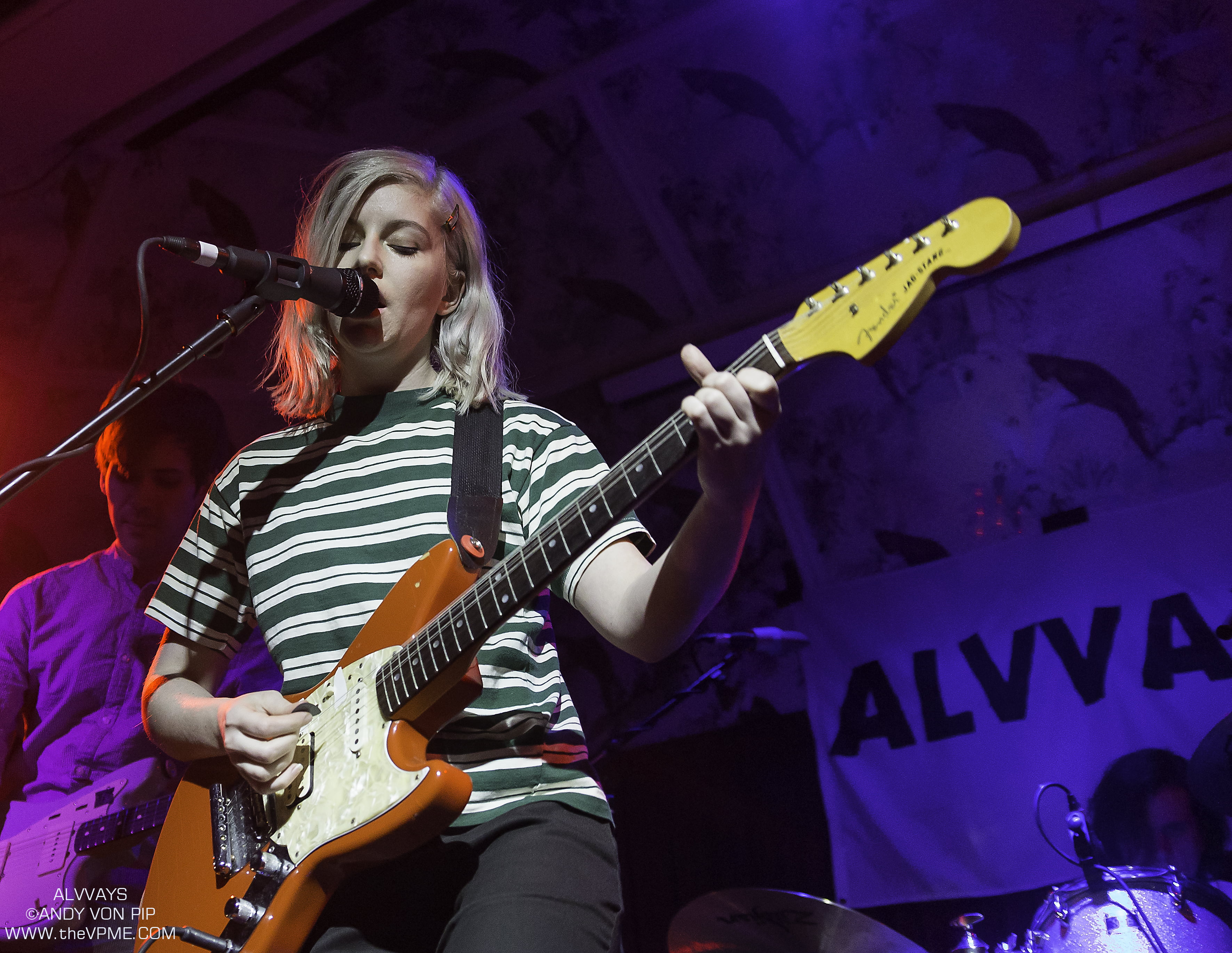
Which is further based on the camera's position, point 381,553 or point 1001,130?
point 1001,130

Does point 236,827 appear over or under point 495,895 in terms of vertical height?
over

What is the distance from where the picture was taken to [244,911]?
145 centimetres

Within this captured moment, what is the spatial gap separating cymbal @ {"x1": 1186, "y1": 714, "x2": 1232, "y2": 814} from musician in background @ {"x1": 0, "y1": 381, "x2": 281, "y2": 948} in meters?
3.20

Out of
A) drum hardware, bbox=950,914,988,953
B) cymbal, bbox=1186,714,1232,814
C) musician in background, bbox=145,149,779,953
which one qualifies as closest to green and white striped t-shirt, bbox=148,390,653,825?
musician in background, bbox=145,149,779,953

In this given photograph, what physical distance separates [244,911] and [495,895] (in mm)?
426

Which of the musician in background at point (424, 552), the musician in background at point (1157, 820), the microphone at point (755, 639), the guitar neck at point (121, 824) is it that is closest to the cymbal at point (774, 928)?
the microphone at point (755, 639)

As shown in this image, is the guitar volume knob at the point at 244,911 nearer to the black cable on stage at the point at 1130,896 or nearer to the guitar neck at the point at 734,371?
the guitar neck at the point at 734,371

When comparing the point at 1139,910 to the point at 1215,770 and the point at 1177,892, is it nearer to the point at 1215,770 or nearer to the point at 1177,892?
the point at 1177,892

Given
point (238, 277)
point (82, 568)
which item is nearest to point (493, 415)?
point (238, 277)

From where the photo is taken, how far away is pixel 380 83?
425cm

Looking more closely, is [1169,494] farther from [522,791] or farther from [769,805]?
[522,791]

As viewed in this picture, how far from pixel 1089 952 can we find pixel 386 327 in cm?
270

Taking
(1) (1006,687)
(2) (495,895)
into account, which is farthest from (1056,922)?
(2) (495,895)

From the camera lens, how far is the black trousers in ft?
4.17
